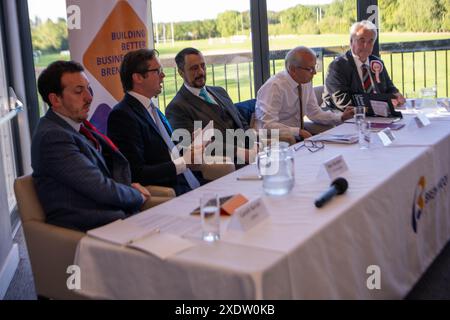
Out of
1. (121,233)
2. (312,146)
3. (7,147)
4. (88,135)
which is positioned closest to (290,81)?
(312,146)

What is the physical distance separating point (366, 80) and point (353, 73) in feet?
0.45

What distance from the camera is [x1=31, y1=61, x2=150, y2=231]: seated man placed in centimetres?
220

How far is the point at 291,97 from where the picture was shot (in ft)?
13.0

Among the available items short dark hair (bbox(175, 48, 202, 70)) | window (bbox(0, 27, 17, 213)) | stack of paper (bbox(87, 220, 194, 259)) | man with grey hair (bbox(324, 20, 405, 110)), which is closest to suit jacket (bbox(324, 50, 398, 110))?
man with grey hair (bbox(324, 20, 405, 110))

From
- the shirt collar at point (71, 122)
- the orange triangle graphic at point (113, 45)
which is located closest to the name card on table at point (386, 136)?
the shirt collar at point (71, 122)

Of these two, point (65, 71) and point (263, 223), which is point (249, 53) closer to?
point (65, 71)

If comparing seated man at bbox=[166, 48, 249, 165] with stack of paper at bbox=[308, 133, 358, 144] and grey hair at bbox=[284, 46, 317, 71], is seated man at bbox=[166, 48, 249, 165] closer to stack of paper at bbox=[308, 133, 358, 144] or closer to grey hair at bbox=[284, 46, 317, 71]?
stack of paper at bbox=[308, 133, 358, 144]

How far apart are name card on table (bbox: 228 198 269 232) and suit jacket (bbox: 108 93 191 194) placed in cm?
105

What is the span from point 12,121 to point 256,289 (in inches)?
128

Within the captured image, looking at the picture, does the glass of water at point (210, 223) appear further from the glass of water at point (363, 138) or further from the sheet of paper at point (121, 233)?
the glass of water at point (363, 138)

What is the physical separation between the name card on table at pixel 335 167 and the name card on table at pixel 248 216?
0.49 metres

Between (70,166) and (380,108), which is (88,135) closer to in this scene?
(70,166)

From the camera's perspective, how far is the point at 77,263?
6.25ft
